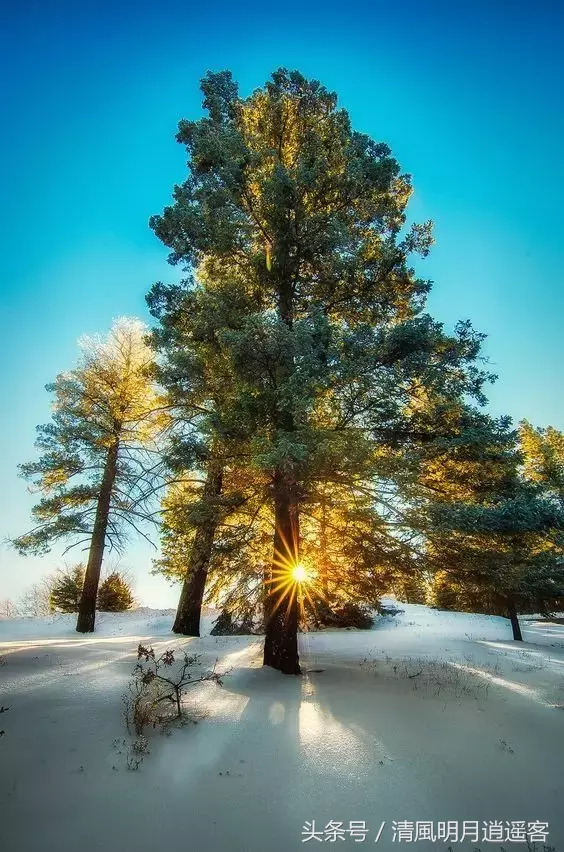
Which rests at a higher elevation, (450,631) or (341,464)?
(341,464)

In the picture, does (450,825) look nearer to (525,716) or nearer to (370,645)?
(525,716)

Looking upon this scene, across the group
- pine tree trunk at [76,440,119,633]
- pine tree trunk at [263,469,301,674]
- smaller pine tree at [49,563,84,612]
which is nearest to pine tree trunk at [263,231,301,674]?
pine tree trunk at [263,469,301,674]

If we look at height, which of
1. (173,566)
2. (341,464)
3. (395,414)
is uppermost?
(395,414)

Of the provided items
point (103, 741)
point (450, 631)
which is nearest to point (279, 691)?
point (103, 741)

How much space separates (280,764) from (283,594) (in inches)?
135

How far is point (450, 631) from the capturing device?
63.1 feet

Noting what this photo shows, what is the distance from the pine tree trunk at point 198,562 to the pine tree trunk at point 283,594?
4.41ft

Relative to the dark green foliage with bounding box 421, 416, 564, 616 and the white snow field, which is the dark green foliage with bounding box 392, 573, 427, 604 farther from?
the white snow field

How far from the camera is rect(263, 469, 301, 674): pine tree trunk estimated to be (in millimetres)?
8062

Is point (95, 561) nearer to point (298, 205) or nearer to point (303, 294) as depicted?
point (303, 294)

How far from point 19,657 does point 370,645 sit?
10311 millimetres

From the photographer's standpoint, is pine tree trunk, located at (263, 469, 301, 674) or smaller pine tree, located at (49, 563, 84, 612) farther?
smaller pine tree, located at (49, 563, 84, 612)

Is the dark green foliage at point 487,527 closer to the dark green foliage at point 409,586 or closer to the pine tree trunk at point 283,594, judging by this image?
the dark green foliage at point 409,586

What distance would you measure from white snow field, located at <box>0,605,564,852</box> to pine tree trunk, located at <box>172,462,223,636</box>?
7.31ft
